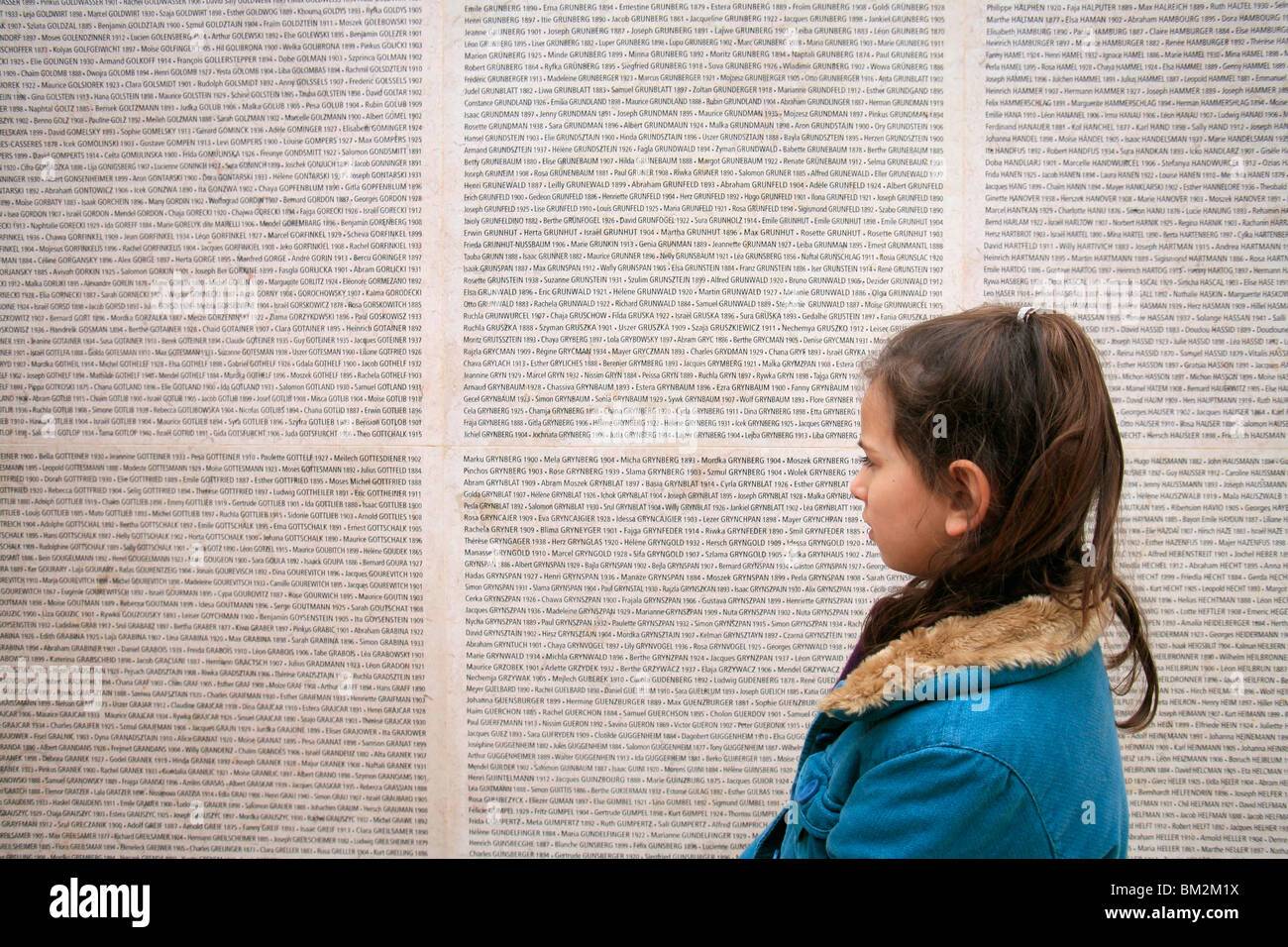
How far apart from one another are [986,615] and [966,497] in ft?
0.47

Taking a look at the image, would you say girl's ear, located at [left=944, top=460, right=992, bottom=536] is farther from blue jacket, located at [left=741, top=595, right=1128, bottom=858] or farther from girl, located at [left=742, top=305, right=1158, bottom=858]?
blue jacket, located at [left=741, top=595, right=1128, bottom=858]

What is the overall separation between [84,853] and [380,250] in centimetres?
170

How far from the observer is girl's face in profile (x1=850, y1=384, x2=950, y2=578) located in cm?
90

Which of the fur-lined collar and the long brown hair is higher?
the long brown hair

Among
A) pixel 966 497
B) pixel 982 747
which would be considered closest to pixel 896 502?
pixel 966 497

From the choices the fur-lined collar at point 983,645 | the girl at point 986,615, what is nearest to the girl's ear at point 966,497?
the girl at point 986,615

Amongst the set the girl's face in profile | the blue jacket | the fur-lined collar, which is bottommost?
the blue jacket

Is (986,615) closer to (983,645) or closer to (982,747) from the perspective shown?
(983,645)

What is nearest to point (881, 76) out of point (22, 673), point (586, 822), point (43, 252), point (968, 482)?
point (968, 482)

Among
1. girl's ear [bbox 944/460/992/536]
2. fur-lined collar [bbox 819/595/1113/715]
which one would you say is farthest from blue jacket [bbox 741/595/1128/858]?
girl's ear [bbox 944/460/992/536]

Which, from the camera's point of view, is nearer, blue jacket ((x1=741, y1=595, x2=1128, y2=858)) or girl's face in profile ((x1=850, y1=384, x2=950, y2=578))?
blue jacket ((x1=741, y1=595, x2=1128, y2=858))

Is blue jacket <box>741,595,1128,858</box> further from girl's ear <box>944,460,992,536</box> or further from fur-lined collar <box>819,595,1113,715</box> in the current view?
girl's ear <box>944,460,992,536</box>

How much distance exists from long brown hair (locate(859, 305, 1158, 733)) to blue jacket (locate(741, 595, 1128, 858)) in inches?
1.9

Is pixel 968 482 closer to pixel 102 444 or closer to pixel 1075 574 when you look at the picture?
pixel 1075 574
